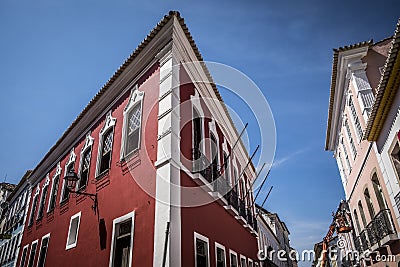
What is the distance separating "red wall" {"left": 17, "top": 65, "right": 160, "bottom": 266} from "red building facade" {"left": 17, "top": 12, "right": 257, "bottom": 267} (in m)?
0.03

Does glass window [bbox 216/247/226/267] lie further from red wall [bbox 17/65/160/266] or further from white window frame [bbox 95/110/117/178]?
white window frame [bbox 95/110/117/178]

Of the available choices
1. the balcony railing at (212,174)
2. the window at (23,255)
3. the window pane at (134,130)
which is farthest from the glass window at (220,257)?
the window at (23,255)

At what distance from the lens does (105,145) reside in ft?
31.1

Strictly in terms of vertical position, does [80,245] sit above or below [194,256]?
above

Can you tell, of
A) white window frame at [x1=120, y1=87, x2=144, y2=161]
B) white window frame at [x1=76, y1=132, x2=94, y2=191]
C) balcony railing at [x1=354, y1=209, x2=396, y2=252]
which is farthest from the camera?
white window frame at [x1=76, y1=132, x2=94, y2=191]

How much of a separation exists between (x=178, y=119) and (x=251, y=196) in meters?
9.69

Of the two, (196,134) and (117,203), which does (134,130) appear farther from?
(117,203)

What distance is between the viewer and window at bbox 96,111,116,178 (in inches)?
353

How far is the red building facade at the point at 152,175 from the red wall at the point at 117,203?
3 centimetres

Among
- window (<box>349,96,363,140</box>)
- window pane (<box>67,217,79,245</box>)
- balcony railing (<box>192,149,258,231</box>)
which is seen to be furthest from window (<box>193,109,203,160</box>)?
window (<box>349,96,363,140</box>)

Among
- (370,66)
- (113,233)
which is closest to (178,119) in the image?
(113,233)

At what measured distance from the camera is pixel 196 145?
8312 mm

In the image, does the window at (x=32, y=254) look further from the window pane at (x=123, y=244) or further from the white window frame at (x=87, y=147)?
the window pane at (x=123, y=244)

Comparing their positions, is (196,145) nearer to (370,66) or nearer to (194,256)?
(194,256)
